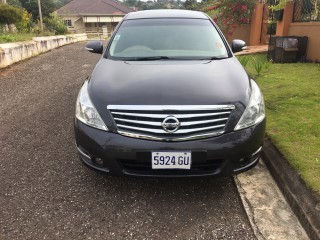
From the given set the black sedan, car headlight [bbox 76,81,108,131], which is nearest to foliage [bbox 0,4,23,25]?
the black sedan

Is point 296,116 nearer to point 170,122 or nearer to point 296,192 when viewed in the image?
point 296,192

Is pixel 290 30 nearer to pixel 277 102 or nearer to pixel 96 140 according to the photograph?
pixel 277 102

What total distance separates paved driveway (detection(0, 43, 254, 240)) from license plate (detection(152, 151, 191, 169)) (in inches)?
13.1

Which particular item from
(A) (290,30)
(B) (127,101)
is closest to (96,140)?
(B) (127,101)

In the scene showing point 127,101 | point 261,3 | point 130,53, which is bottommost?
point 127,101

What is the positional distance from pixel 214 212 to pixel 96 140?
112cm

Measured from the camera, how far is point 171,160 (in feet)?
8.03

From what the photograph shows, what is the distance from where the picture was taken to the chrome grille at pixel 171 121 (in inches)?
97.0

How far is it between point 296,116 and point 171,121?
2362 mm

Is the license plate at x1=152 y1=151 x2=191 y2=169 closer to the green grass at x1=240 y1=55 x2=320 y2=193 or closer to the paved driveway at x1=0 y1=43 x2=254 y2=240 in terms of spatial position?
the paved driveway at x1=0 y1=43 x2=254 y2=240

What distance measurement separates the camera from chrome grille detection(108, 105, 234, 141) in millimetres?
2463

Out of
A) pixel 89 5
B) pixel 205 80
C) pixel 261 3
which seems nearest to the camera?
pixel 205 80

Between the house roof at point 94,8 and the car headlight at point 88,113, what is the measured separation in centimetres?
4547

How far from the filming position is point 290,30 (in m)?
9.40
